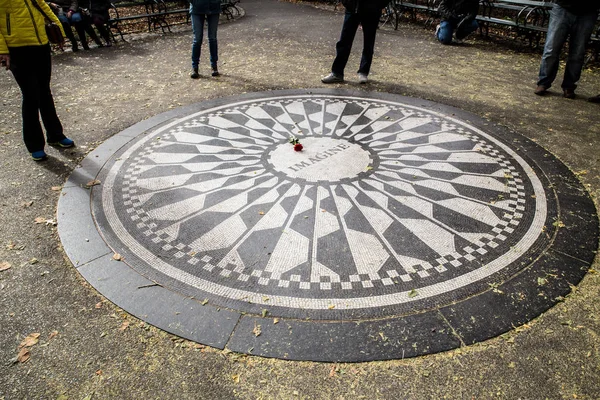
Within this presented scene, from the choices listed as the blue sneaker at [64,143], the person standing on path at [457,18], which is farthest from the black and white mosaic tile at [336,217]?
the person standing on path at [457,18]

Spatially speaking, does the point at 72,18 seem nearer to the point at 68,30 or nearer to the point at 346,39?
the point at 68,30

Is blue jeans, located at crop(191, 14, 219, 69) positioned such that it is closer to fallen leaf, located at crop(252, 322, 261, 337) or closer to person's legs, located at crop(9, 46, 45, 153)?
person's legs, located at crop(9, 46, 45, 153)

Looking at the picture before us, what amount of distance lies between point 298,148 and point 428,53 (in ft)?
21.3

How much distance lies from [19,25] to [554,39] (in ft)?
25.2

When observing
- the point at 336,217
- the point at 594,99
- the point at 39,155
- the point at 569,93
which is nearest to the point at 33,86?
the point at 39,155

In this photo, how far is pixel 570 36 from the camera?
6625 millimetres

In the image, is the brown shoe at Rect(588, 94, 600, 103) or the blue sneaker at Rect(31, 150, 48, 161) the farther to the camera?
the brown shoe at Rect(588, 94, 600, 103)

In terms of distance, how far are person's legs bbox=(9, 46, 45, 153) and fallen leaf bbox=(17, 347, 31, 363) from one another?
3081 mm

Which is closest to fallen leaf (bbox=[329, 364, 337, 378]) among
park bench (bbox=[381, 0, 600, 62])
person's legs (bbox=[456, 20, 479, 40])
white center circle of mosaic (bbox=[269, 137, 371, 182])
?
white center circle of mosaic (bbox=[269, 137, 371, 182])

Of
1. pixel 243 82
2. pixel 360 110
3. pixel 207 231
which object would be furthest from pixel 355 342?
pixel 243 82

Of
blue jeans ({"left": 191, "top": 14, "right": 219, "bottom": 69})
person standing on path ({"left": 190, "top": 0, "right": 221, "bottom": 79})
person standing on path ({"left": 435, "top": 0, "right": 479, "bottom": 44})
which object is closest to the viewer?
person standing on path ({"left": 190, "top": 0, "right": 221, "bottom": 79})

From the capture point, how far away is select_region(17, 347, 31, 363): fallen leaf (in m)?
2.52

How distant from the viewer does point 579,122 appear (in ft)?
19.6

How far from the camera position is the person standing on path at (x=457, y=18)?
1002cm
